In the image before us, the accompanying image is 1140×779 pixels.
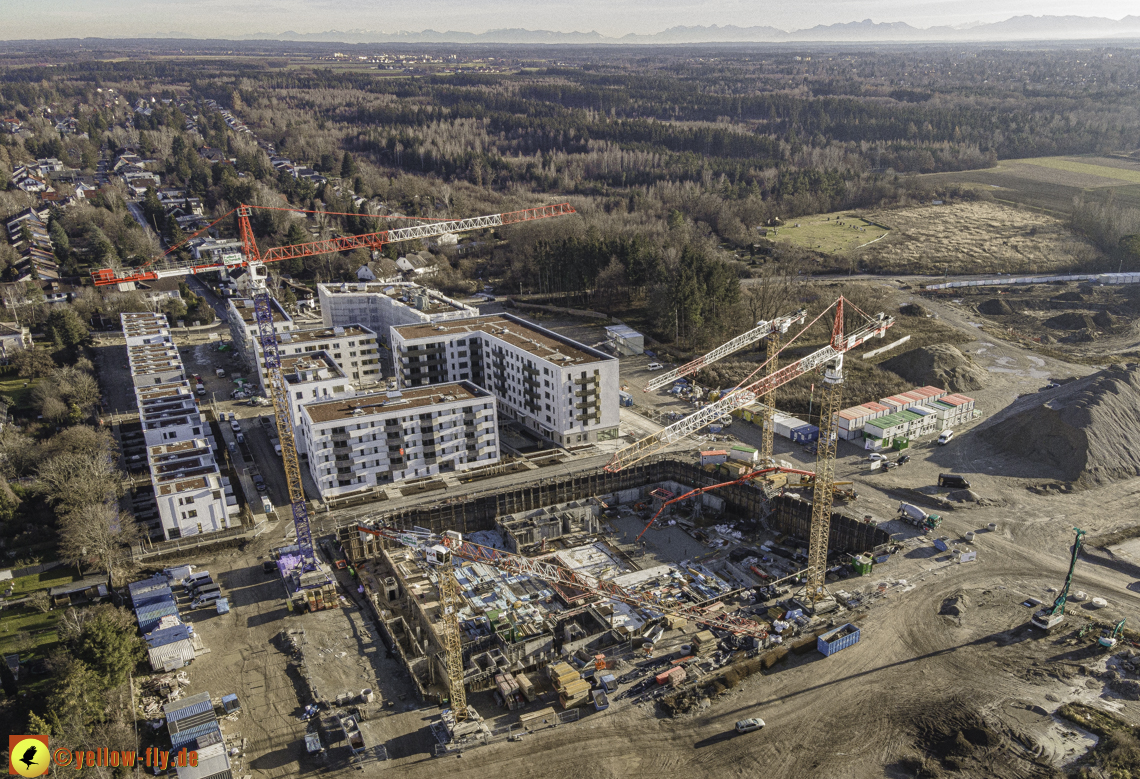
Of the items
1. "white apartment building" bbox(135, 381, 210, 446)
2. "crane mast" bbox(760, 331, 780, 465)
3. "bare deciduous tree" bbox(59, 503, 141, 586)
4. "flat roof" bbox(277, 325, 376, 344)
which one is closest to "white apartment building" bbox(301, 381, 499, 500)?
"white apartment building" bbox(135, 381, 210, 446)

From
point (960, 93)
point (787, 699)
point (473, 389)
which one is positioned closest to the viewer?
point (787, 699)

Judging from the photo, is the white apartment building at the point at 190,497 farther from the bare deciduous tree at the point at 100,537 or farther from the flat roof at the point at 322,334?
the flat roof at the point at 322,334

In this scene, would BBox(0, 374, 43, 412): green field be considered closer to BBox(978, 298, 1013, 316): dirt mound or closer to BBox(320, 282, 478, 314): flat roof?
BBox(320, 282, 478, 314): flat roof

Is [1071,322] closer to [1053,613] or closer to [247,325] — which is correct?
[1053,613]

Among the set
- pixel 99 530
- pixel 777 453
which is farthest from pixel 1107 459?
pixel 99 530

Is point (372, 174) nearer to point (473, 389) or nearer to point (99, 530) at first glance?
point (473, 389)

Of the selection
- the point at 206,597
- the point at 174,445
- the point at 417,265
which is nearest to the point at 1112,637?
the point at 206,597

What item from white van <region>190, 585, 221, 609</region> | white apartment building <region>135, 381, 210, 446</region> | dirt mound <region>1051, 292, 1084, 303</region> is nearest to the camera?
white van <region>190, 585, 221, 609</region>
